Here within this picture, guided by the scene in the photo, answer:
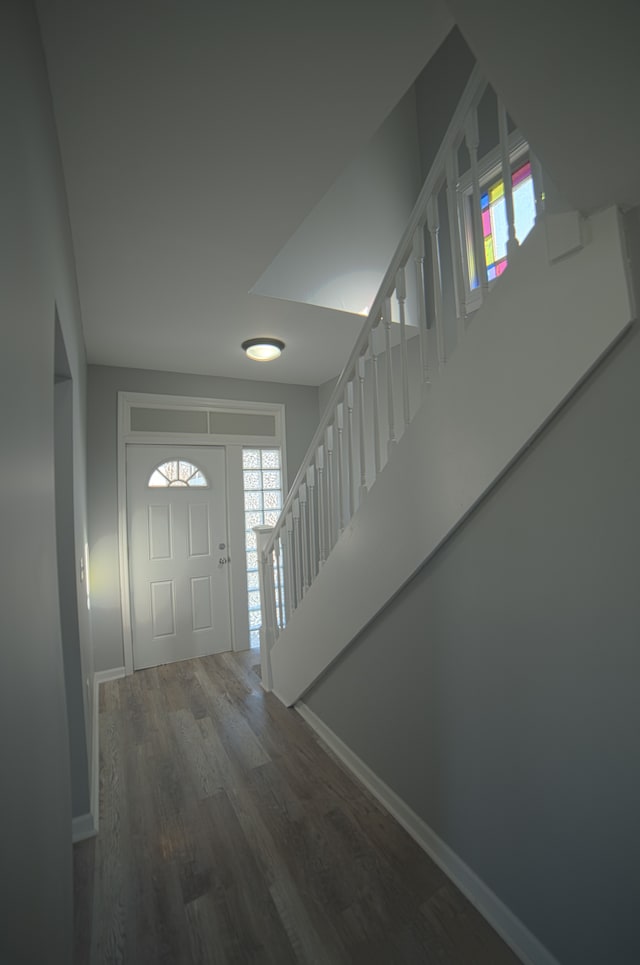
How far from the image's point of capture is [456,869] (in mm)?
1491

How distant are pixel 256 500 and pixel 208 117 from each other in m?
3.14

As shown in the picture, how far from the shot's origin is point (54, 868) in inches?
34.1

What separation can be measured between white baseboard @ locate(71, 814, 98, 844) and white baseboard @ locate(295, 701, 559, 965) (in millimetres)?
1150

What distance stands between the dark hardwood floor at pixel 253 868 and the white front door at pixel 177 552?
1.19 metres

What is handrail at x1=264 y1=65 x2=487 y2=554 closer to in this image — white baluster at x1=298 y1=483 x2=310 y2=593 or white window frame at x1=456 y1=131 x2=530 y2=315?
white baluster at x1=298 y1=483 x2=310 y2=593

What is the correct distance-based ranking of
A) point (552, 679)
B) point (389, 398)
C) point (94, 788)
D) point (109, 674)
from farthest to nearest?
point (109, 674)
point (94, 788)
point (389, 398)
point (552, 679)

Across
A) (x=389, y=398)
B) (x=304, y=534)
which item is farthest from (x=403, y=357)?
(x=304, y=534)

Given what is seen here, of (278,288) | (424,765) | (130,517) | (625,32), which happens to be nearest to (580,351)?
(625,32)

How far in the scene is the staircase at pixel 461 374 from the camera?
0.99 metres

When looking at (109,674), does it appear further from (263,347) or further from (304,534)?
(263,347)

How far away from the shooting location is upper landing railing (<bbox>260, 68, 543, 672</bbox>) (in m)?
1.28

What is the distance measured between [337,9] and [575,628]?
1.71m

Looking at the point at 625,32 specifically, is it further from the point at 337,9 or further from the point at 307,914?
the point at 307,914

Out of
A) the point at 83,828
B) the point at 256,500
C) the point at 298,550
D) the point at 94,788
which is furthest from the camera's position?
the point at 256,500
